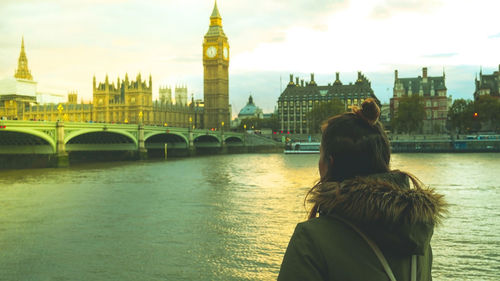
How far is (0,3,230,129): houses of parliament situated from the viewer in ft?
284

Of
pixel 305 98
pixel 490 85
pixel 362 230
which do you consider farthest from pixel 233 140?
pixel 362 230

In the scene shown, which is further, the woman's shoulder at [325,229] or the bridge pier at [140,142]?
the bridge pier at [140,142]

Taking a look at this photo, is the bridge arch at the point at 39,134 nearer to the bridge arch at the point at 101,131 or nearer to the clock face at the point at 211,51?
the bridge arch at the point at 101,131

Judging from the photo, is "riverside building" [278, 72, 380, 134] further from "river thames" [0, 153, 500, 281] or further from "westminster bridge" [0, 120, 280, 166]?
"river thames" [0, 153, 500, 281]

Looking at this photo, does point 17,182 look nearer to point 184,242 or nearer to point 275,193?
point 275,193

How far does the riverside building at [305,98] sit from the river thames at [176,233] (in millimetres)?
87209

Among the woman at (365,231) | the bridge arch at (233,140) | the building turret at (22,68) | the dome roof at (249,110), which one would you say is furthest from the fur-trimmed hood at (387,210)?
the dome roof at (249,110)

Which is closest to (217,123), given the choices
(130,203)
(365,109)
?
(130,203)

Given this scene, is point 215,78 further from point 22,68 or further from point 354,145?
point 354,145

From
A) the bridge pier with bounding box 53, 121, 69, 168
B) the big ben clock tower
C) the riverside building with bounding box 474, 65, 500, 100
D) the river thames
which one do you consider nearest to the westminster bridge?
the bridge pier with bounding box 53, 121, 69, 168

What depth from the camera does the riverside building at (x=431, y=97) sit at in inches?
3172

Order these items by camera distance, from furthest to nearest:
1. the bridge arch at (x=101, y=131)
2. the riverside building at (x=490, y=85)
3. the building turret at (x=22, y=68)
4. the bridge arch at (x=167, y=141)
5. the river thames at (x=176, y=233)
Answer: the building turret at (x=22, y=68) < the riverside building at (x=490, y=85) < the bridge arch at (x=167, y=141) < the bridge arch at (x=101, y=131) < the river thames at (x=176, y=233)

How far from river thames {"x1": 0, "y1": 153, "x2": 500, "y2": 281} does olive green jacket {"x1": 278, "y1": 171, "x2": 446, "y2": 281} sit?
6276 millimetres

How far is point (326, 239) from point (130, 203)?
15.8 m
